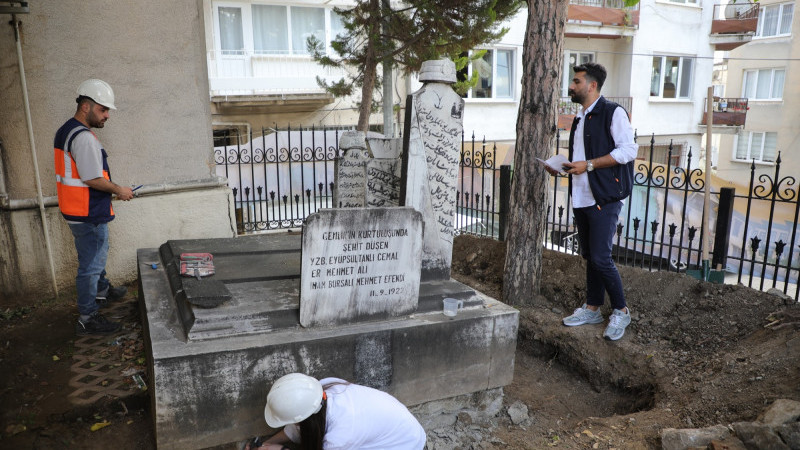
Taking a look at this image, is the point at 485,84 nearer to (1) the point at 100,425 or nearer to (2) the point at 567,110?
(2) the point at 567,110

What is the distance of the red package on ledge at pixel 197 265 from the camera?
158 inches

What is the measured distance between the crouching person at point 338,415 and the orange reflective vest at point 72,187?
2.55m

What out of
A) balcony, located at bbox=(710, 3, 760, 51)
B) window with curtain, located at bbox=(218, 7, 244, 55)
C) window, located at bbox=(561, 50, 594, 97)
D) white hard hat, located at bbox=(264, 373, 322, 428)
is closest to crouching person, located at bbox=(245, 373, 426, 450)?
white hard hat, located at bbox=(264, 373, 322, 428)

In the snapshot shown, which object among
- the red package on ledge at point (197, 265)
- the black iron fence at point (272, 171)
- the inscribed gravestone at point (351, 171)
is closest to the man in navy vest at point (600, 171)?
the inscribed gravestone at point (351, 171)

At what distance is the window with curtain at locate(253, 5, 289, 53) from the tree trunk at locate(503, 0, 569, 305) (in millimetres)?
10656

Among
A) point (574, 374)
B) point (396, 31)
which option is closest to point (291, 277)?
point (574, 374)

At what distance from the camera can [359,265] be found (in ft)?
11.5

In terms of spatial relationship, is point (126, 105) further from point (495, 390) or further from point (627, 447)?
point (627, 447)

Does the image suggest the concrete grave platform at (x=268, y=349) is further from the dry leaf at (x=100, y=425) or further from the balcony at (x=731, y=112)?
the balcony at (x=731, y=112)

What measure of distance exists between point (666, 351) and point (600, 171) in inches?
60.0

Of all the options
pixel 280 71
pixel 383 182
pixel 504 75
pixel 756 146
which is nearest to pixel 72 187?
pixel 383 182

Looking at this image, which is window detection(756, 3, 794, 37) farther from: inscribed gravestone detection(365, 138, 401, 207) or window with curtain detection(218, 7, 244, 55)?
inscribed gravestone detection(365, 138, 401, 207)

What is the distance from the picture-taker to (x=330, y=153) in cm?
916

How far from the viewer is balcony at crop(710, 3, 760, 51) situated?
1741 cm
